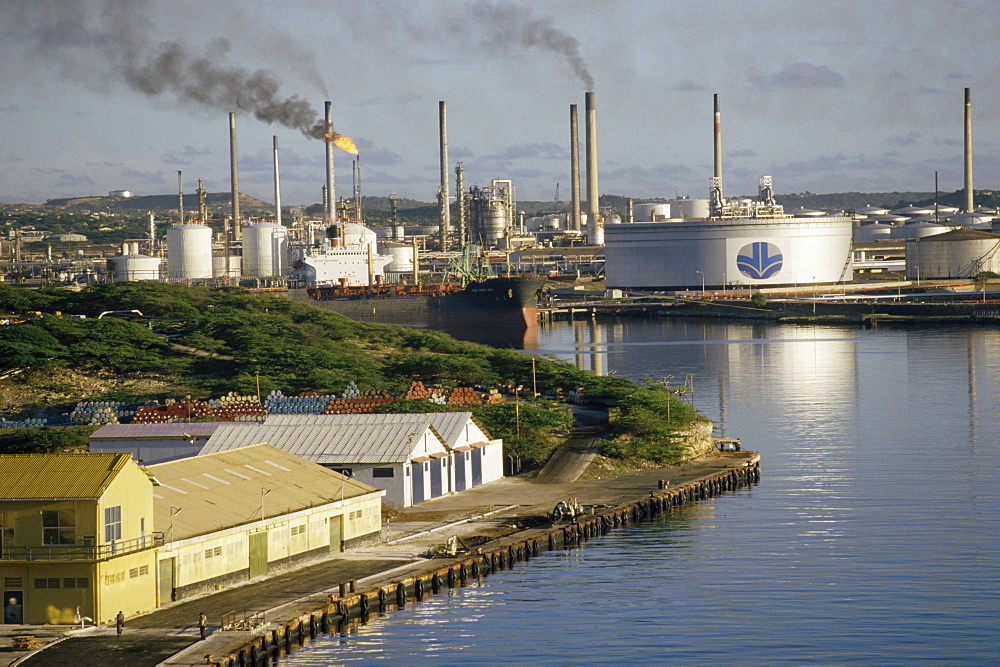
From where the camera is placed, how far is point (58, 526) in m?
22.6

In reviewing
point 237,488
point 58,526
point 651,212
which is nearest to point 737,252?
point 651,212

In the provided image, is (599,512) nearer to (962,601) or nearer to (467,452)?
(467,452)

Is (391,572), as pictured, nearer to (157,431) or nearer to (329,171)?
(157,431)

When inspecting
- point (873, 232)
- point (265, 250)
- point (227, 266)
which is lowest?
point (227, 266)

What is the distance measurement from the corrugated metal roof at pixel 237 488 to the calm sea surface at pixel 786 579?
3376 millimetres

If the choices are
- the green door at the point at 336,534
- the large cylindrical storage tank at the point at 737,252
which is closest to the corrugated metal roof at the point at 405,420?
the green door at the point at 336,534

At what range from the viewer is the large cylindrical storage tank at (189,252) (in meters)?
133

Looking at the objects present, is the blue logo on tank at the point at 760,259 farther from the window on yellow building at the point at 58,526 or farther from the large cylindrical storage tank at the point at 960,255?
the window on yellow building at the point at 58,526

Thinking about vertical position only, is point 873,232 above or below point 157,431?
above

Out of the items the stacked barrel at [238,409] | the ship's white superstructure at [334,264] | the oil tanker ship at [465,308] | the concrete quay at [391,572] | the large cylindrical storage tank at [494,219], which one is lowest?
the concrete quay at [391,572]

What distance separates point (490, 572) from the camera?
27.8m

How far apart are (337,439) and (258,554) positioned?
8.20 meters

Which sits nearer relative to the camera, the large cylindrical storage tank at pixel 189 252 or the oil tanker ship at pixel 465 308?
the oil tanker ship at pixel 465 308

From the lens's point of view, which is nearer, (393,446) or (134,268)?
(393,446)
